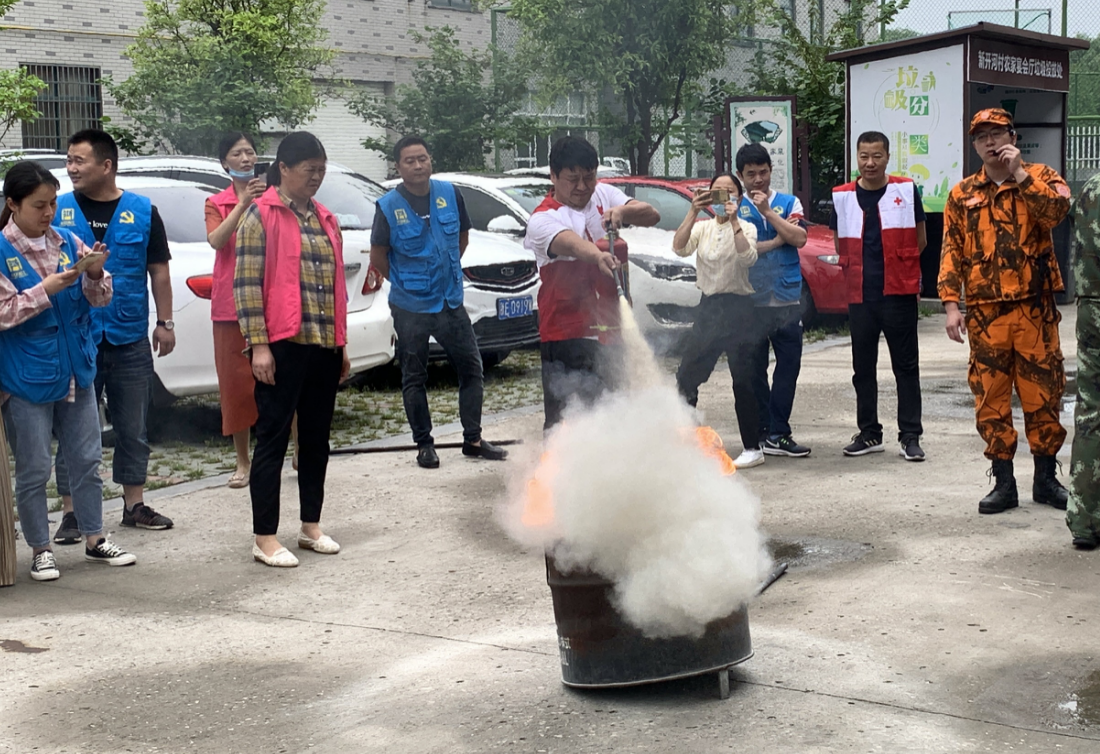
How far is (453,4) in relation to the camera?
29.2 meters

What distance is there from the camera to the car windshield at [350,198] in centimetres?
1000

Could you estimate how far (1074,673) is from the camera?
422 centimetres

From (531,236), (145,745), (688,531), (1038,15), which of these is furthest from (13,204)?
(1038,15)

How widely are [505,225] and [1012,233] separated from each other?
639cm

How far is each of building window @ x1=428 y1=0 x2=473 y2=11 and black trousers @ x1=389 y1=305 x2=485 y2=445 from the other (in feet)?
72.6

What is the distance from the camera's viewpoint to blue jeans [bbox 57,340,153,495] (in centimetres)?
655

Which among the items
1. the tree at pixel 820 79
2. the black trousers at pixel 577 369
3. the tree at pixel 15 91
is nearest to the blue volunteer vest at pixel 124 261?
the black trousers at pixel 577 369

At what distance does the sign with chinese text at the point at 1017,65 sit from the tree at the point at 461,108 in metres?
7.28

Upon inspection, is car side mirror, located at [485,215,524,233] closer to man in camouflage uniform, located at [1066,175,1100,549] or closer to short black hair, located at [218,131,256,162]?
short black hair, located at [218,131,256,162]

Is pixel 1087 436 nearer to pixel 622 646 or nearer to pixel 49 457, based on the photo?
pixel 622 646

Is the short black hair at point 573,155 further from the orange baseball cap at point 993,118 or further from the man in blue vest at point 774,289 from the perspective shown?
the man in blue vest at point 774,289

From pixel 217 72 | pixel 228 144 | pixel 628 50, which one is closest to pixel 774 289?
pixel 228 144

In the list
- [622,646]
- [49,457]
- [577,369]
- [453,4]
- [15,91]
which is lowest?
[622,646]

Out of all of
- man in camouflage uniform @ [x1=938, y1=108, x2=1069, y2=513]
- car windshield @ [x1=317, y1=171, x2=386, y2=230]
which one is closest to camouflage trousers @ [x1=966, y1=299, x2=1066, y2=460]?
man in camouflage uniform @ [x1=938, y1=108, x2=1069, y2=513]
